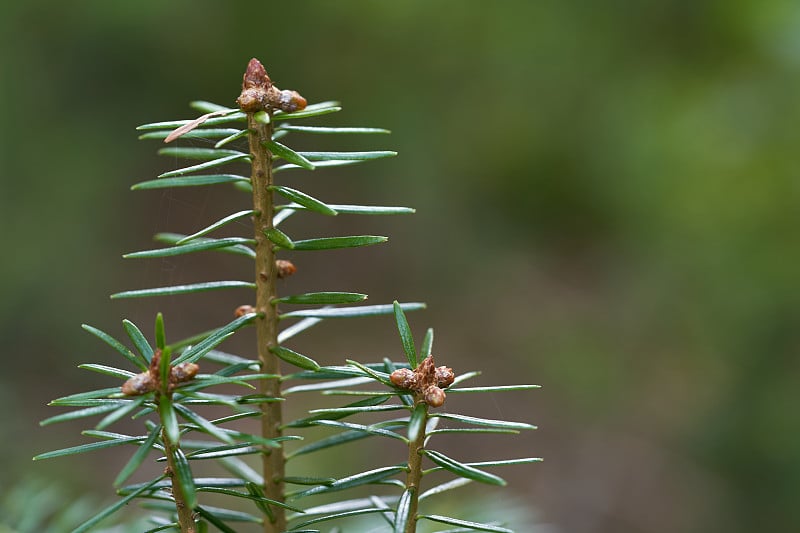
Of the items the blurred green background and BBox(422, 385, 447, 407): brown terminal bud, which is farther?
the blurred green background

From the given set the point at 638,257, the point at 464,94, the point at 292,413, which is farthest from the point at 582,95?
the point at 292,413

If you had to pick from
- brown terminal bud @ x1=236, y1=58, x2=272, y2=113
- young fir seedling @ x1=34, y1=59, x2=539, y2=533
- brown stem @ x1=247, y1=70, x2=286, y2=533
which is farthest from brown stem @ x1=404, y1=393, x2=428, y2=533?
brown terminal bud @ x1=236, y1=58, x2=272, y2=113

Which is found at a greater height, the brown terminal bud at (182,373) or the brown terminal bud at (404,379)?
the brown terminal bud at (182,373)

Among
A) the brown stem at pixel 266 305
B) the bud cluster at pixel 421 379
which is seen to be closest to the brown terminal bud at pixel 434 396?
the bud cluster at pixel 421 379

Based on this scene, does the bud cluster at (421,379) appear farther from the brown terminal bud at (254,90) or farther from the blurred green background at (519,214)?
the blurred green background at (519,214)

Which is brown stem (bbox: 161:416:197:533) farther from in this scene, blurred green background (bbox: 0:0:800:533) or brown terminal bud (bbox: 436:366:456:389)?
blurred green background (bbox: 0:0:800:533)

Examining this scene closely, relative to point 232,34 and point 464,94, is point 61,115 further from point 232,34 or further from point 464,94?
point 464,94
